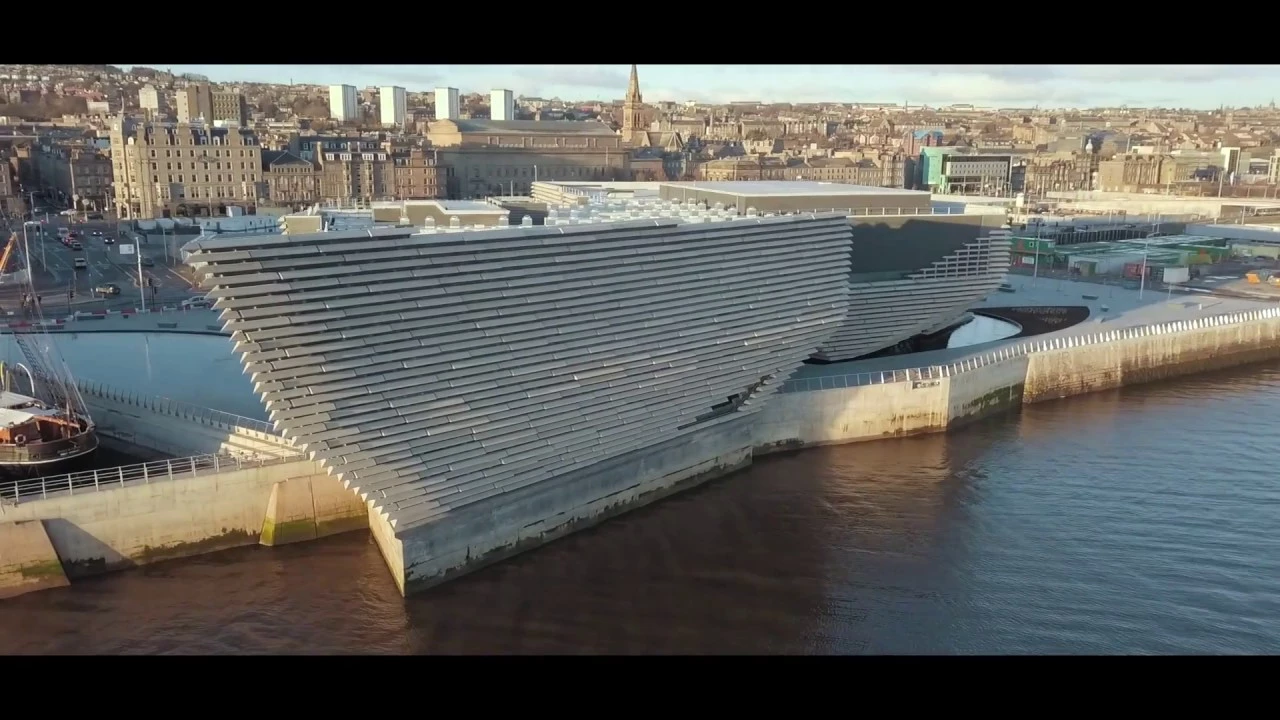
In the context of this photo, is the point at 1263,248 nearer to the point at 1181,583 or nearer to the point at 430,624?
the point at 1181,583

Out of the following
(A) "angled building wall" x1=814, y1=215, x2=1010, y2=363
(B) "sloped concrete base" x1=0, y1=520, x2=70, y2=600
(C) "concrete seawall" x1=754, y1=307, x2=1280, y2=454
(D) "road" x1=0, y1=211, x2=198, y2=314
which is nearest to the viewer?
(B) "sloped concrete base" x1=0, y1=520, x2=70, y2=600

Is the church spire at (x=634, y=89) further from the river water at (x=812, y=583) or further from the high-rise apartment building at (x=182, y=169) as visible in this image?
the river water at (x=812, y=583)

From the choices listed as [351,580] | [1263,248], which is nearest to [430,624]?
[351,580]

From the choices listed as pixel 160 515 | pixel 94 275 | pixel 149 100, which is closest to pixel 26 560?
pixel 160 515

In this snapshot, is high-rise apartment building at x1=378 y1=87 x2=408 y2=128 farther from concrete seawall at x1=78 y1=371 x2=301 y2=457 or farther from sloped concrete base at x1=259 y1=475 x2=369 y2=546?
sloped concrete base at x1=259 y1=475 x2=369 y2=546

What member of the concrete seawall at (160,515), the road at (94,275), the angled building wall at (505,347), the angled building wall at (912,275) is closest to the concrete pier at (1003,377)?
the angled building wall at (912,275)

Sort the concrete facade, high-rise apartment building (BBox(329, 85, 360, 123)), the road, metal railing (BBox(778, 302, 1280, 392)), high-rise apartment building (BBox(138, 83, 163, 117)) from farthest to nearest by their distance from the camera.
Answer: high-rise apartment building (BBox(329, 85, 360, 123)) < high-rise apartment building (BBox(138, 83, 163, 117)) < the road < metal railing (BBox(778, 302, 1280, 392)) < the concrete facade

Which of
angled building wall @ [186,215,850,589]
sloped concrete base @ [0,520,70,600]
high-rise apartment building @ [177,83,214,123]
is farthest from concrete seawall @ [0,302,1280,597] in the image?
high-rise apartment building @ [177,83,214,123]
